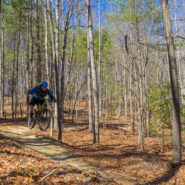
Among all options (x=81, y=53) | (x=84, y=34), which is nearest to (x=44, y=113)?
(x=81, y=53)

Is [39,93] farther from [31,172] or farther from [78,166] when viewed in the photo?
[31,172]

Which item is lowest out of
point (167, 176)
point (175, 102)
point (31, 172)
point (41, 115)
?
point (167, 176)

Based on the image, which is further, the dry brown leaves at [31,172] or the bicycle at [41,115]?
the bicycle at [41,115]

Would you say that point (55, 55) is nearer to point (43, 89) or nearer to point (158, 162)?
point (43, 89)

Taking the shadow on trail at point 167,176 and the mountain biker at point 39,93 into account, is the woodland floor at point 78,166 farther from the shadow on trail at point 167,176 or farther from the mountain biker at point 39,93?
the mountain biker at point 39,93

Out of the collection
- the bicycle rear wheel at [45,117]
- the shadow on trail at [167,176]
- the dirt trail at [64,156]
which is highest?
the bicycle rear wheel at [45,117]

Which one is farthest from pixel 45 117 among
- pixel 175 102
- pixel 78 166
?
pixel 175 102

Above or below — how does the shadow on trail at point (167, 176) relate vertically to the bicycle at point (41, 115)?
below

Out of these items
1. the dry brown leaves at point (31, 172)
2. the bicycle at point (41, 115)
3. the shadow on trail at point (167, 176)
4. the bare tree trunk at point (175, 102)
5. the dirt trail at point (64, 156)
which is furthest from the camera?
the bicycle at point (41, 115)

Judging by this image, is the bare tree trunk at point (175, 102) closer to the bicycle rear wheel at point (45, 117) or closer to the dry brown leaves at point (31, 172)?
the dry brown leaves at point (31, 172)

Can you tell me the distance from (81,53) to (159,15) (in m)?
11.5

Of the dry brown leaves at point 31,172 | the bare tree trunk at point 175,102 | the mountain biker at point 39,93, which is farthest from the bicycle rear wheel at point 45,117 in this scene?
the bare tree trunk at point 175,102

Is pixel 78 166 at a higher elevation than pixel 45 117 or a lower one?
lower

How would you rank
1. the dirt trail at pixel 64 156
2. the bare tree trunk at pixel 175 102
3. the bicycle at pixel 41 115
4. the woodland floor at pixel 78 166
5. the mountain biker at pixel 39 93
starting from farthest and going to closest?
the bicycle at pixel 41 115, the mountain biker at pixel 39 93, the bare tree trunk at pixel 175 102, the dirt trail at pixel 64 156, the woodland floor at pixel 78 166
